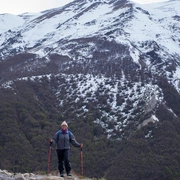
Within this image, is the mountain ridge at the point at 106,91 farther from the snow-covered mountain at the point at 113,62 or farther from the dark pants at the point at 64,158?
the dark pants at the point at 64,158

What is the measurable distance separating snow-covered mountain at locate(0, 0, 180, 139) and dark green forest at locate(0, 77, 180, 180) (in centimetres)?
177

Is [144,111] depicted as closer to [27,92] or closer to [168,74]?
[168,74]

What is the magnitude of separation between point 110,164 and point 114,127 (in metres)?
7.47

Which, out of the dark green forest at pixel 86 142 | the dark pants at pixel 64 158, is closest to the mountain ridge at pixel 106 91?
the dark green forest at pixel 86 142

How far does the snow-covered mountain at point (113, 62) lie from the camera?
4172 centimetres

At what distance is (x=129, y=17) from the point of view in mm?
77938

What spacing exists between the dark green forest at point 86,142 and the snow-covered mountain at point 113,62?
5.82 ft

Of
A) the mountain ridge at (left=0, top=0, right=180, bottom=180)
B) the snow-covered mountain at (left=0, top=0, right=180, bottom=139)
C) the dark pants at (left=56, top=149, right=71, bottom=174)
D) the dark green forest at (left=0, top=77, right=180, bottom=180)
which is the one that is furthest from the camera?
the snow-covered mountain at (left=0, top=0, right=180, bottom=139)

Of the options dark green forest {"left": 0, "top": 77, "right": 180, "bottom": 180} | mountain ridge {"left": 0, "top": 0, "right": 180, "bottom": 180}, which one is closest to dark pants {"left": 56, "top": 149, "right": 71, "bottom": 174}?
dark green forest {"left": 0, "top": 77, "right": 180, "bottom": 180}

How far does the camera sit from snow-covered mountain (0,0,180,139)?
A: 137ft

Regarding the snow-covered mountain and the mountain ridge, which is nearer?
the mountain ridge

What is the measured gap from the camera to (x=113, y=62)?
54.3 metres

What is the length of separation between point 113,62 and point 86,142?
21672 millimetres

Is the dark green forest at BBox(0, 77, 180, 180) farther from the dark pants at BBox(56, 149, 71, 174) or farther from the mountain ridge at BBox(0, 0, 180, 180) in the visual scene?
the dark pants at BBox(56, 149, 71, 174)
